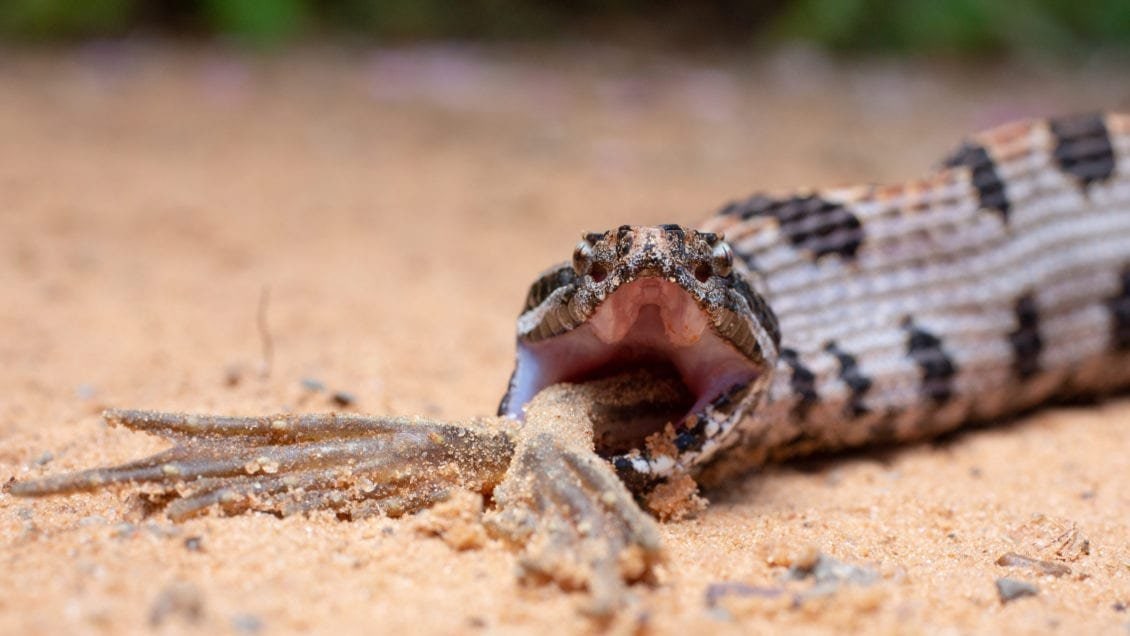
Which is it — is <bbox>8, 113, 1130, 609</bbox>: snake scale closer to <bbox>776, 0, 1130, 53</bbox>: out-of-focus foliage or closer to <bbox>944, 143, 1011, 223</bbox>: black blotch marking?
<bbox>944, 143, 1011, 223</bbox>: black blotch marking

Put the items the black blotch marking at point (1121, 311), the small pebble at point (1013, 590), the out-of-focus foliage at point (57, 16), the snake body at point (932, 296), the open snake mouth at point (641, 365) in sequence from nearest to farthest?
1. the small pebble at point (1013, 590)
2. the open snake mouth at point (641, 365)
3. the snake body at point (932, 296)
4. the black blotch marking at point (1121, 311)
5. the out-of-focus foliage at point (57, 16)

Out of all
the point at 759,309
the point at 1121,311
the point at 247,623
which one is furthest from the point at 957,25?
the point at 247,623

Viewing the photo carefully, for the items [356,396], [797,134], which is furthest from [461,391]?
[797,134]

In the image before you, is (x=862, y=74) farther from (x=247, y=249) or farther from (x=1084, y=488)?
(x=1084, y=488)

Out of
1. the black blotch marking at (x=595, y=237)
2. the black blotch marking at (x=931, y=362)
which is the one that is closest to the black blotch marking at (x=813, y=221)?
the black blotch marking at (x=931, y=362)

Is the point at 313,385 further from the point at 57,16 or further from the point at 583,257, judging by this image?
the point at 57,16

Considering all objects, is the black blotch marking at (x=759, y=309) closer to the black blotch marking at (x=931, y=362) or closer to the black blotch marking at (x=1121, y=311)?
the black blotch marking at (x=931, y=362)
